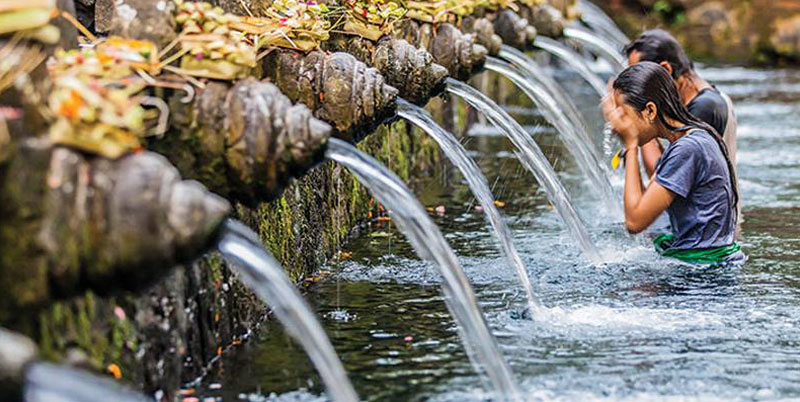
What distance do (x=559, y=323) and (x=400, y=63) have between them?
220cm

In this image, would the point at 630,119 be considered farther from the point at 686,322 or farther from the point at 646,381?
the point at 646,381

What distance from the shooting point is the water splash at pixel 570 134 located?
10062 millimetres

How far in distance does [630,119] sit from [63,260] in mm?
3722

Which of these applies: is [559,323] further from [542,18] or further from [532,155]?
[542,18]

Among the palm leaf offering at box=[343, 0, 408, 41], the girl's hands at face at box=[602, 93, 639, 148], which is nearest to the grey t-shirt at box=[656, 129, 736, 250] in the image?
the girl's hands at face at box=[602, 93, 639, 148]

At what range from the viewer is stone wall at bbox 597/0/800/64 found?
22.6 metres

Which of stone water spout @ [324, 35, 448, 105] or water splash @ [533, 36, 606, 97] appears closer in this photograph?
stone water spout @ [324, 35, 448, 105]

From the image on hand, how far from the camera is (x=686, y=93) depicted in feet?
26.3

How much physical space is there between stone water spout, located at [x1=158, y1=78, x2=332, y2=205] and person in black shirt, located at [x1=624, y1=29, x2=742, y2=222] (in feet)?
10.7

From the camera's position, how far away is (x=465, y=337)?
5.66m

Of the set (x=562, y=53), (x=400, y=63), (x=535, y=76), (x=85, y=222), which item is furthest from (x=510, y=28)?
(x=85, y=222)

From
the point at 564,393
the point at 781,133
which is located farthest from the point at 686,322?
the point at 781,133

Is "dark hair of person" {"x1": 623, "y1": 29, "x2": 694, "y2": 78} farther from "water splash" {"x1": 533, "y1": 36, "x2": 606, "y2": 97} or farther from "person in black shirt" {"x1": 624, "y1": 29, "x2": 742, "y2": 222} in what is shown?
"water splash" {"x1": 533, "y1": 36, "x2": 606, "y2": 97}

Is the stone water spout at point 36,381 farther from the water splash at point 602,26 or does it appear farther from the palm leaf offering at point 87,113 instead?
the water splash at point 602,26
